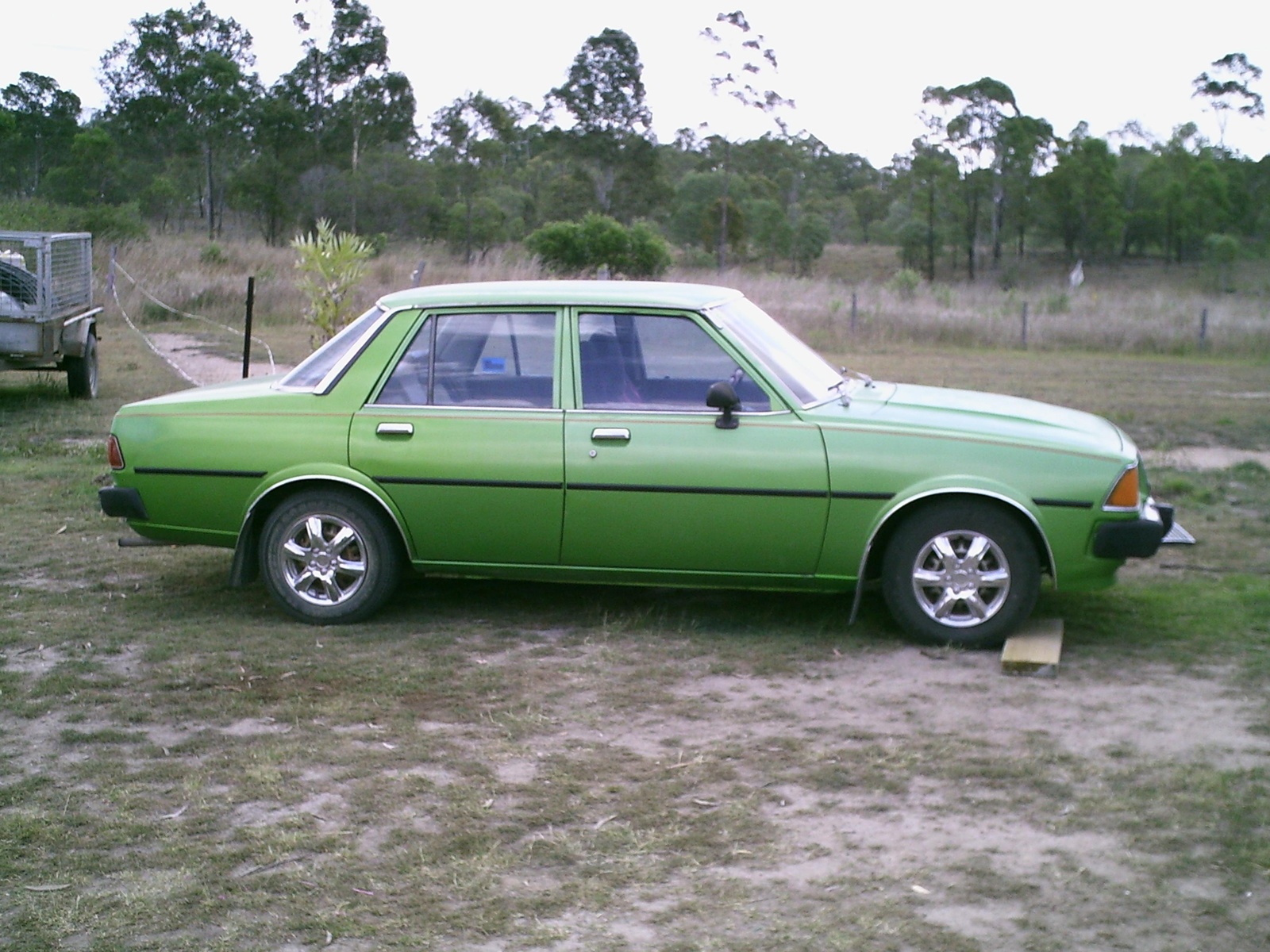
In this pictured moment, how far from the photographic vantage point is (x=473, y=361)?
21.7 feet

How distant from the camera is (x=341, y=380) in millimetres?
6629

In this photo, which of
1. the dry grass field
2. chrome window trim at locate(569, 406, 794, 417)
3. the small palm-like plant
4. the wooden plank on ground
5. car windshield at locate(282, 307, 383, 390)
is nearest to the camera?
the dry grass field

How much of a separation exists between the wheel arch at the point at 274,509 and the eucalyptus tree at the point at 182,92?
48.1 meters

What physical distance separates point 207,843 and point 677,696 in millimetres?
1994

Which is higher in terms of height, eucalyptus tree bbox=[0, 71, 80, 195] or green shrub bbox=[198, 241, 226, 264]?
eucalyptus tree bbox=[0, 71, 80, 195]

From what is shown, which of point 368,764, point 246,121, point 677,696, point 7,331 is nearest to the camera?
point 368,764

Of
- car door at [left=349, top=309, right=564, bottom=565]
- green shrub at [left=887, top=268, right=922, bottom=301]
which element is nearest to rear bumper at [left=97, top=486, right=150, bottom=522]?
car door at [left=349, top=309, right=564, bottom=565]

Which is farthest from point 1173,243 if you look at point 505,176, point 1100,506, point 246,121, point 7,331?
point 1100,506

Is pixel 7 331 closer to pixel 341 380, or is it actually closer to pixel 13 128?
pixel 341 380

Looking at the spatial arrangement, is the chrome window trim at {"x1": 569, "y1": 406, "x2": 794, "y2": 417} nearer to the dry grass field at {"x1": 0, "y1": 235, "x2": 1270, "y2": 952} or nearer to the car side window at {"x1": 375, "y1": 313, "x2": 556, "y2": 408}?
the car side window at {"x1": 375, "y1": 313, "x2": 556, "y2": 408}

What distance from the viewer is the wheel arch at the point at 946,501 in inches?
238

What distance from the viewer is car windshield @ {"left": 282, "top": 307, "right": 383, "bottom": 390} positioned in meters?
6.75

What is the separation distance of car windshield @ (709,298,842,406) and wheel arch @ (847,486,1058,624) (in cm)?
62

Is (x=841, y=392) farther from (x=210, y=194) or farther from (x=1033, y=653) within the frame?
(x=210, y=194)
